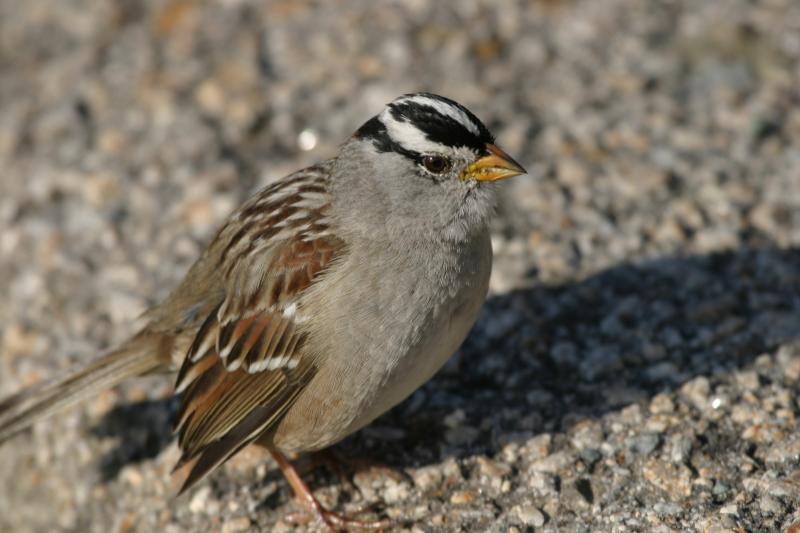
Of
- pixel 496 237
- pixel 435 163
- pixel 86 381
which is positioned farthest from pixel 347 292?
pixel 496 237

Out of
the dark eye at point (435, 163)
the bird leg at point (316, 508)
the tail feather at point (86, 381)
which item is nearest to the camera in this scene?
the dark eye at point (435, 163)

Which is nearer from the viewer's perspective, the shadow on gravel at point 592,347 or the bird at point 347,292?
the bird at point 347,292

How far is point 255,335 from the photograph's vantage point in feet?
12.7

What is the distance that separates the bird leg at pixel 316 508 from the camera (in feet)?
12.8

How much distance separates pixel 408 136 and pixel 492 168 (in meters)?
0.33

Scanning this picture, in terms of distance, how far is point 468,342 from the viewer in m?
4.81

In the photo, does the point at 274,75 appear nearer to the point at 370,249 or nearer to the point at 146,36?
the point at 146,36

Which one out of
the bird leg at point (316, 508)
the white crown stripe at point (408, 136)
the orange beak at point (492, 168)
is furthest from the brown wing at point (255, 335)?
the orange beak at point (492, 168)

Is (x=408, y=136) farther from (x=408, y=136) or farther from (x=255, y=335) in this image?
(x=255, y=335)

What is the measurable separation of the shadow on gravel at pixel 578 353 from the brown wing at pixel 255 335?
1.85 feet

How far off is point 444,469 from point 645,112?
2692mm

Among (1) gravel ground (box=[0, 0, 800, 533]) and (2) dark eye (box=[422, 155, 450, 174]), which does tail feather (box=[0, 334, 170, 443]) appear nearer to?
(1) gravel ground (box=[0, 0, 800, 533])

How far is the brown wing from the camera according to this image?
3797mm

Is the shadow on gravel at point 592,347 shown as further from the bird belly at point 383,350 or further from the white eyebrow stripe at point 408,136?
the white eyebrow stripe at point 408,136
